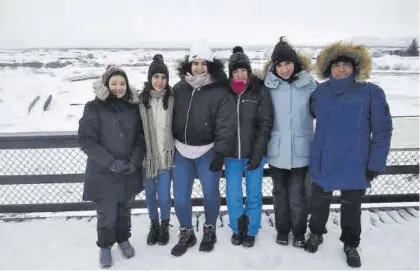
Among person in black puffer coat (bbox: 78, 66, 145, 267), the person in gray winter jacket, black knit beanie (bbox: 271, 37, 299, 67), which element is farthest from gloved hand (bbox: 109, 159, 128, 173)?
black knit beanie (bbox: 271, 37, 299, 67)

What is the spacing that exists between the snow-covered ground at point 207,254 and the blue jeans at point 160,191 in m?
0.39

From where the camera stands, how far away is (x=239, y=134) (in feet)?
9.34

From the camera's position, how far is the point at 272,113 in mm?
2826

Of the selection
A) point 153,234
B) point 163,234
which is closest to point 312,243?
point 163,234

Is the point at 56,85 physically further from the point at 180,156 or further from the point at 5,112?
the point at 180,156

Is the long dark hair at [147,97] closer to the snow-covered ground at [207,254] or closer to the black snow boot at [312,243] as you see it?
the snow-covered ground at [207,254]

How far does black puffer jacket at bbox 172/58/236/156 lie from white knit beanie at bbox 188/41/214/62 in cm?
11

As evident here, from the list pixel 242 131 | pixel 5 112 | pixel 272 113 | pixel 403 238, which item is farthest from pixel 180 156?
pixel 5 112

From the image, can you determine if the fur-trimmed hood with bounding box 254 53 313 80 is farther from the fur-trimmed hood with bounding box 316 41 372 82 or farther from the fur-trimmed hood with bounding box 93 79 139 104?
the fur-trimmed hood with bounding box 93 79 139 104

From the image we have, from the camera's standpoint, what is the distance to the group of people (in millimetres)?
2631

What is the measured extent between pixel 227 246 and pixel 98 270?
4.18 feet

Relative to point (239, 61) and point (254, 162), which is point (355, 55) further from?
point (254, 162)

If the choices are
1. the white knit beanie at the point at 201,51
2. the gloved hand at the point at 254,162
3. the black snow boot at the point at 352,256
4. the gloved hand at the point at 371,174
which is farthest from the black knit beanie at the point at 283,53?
the black snow boot at the point at 352,256

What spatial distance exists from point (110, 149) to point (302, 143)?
5.73 ft
